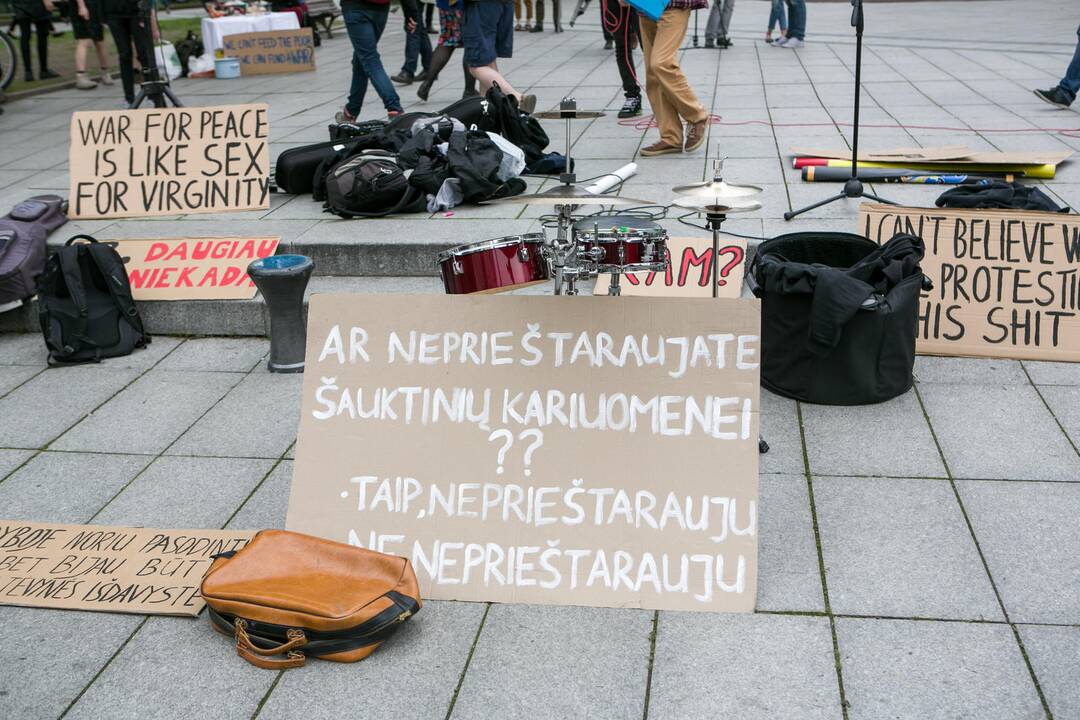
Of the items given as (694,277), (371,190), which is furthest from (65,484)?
(694,277)

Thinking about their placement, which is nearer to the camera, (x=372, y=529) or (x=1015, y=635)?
(x=1015, y=635)

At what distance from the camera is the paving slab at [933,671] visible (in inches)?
104

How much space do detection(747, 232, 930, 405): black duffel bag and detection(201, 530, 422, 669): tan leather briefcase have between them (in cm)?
207

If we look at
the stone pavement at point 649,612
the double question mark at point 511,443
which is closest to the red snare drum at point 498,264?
the double question mark at point 511,443

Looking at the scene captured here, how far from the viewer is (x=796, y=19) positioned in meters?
13.6

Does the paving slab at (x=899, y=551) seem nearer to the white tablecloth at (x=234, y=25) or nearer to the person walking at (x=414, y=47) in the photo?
the person walking at (x=414, y=47)

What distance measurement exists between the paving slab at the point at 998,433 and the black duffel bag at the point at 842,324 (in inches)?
8.9

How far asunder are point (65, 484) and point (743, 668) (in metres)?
2.81

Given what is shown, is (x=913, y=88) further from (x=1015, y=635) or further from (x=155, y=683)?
(x=155, y=683)

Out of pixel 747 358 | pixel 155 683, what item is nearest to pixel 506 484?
pixel 747 358

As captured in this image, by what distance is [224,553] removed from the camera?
10.8 feet

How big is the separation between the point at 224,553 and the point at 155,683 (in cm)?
49

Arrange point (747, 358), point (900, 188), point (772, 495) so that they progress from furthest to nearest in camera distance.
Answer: point (900, 188)
point (772, 495)
point (747, 358)

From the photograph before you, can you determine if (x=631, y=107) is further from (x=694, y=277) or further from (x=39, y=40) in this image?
(x=39, y=40)
